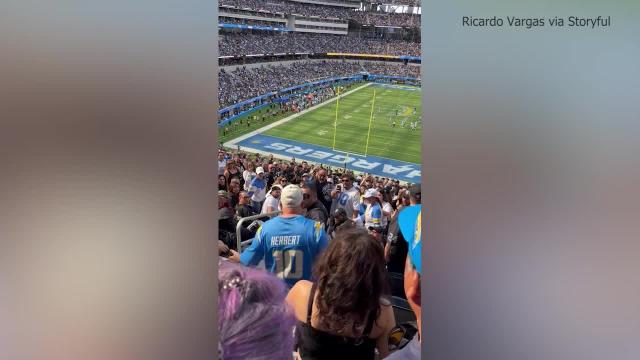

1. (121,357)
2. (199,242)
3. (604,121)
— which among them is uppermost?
(604,121)

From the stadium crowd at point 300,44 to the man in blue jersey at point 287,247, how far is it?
1982 millimetres

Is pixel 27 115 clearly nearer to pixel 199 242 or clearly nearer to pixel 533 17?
pixel 199 242

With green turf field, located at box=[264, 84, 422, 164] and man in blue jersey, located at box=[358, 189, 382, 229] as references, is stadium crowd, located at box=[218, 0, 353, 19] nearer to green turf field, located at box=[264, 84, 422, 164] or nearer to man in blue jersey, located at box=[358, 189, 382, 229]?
man in blue jersey, located at box=[358, 189, 382, 229]

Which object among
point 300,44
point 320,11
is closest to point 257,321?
point 320,11

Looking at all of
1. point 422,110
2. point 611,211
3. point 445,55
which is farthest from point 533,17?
point 611,211

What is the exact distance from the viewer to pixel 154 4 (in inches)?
37.4

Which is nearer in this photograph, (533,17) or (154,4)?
(154,4)

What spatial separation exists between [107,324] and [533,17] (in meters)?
1.13

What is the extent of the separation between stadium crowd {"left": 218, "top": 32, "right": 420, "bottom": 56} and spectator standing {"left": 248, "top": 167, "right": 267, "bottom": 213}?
89 centimetres

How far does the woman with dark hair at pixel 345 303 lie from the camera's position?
3.35 ft

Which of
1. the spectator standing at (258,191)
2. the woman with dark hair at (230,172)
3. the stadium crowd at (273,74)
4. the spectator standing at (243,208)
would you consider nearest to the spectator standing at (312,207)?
the spectator standing at (243,208)

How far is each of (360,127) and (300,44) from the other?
29.9ft

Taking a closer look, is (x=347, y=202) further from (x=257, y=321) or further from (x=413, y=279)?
(x=257, y=321)
